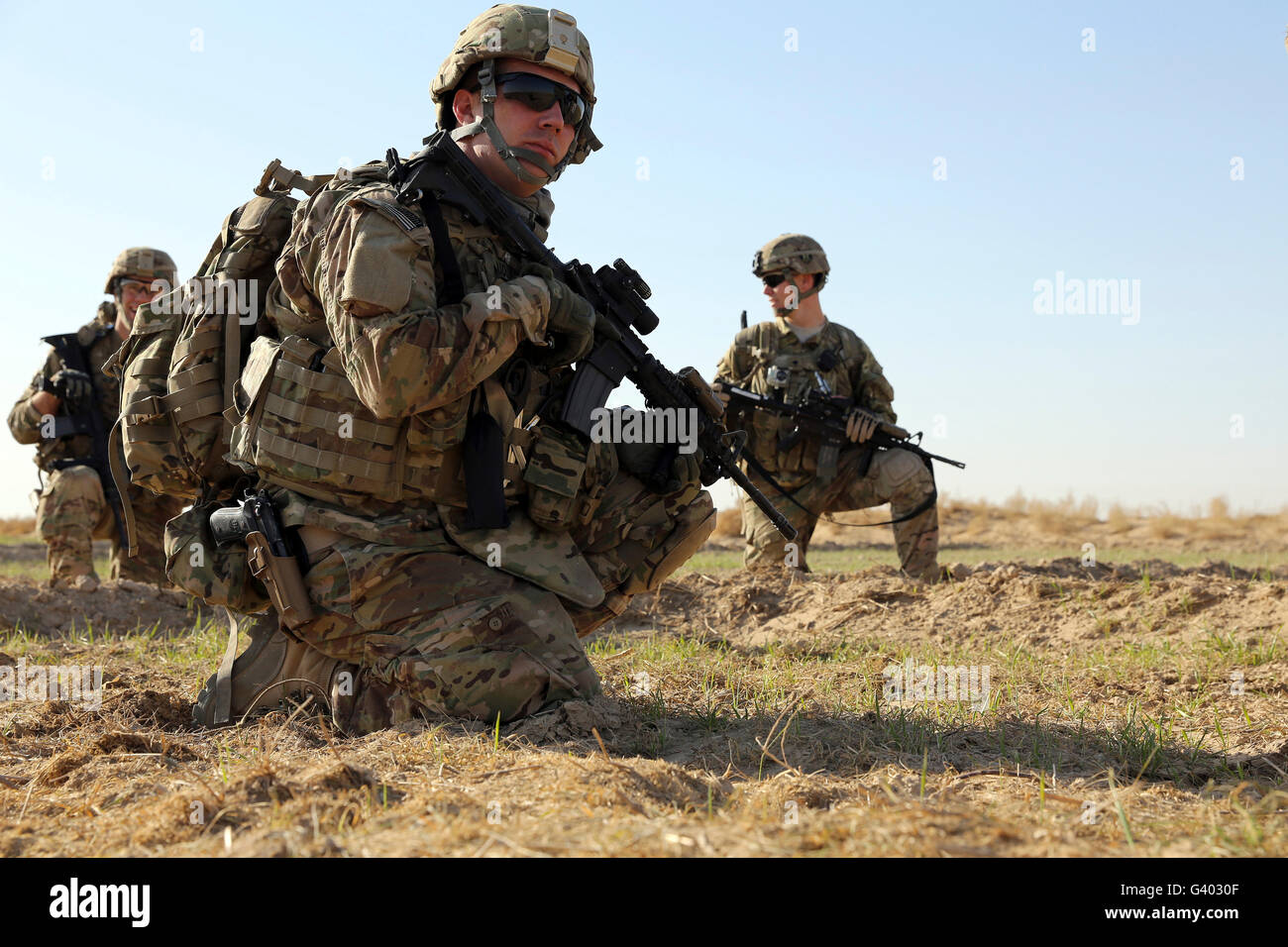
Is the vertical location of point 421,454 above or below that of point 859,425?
below

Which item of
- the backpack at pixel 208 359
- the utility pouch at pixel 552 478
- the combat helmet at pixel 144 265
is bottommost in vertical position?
the utility pouch at pixel 552 478

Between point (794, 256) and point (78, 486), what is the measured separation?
19.0 ft

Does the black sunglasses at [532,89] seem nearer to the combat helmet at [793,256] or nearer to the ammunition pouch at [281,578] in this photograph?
the ammunition pouch at [281,578]

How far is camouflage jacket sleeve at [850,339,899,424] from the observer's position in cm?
907

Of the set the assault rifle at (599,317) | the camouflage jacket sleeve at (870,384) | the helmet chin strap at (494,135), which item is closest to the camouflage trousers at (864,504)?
the camouflage jacket sleeve at (870,384)

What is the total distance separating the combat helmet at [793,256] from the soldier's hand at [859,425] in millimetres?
1252

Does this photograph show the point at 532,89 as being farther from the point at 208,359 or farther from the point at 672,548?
the point at 672,548

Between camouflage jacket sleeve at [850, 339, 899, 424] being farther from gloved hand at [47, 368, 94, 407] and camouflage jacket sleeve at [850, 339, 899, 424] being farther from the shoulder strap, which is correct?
gloved hand at [47, 368, 94, 407]

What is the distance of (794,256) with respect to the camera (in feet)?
29.3

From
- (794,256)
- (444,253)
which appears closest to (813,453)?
(794,256)

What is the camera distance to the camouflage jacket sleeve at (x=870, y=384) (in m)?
9.07
